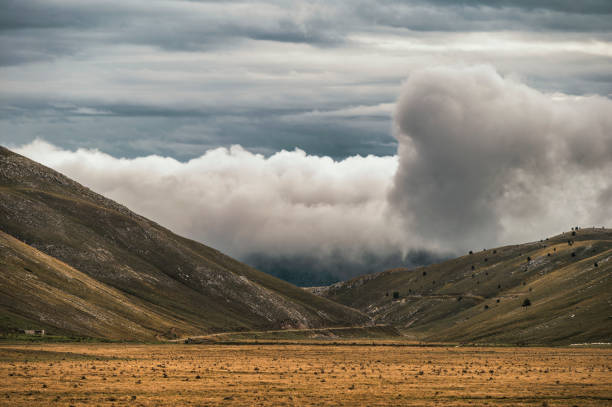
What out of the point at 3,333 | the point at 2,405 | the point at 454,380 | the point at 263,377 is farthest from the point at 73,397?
the point at 3,333

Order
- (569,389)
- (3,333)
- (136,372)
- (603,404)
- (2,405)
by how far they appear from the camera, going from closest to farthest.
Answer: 1. (2,405)
2. (603,404)
3. (569,389)
4. (136,372)
5. (3,333)

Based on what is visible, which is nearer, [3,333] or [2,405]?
[2,405]

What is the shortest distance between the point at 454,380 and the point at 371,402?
2893 centimetres

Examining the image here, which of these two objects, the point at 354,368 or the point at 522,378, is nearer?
the point at 522,378

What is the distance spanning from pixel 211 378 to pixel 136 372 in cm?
1286

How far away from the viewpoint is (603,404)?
7788 centimetres

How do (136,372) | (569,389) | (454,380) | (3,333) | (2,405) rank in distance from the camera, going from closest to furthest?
(2,405) < (569,389) < (454,380) < (136,372) < (3,333)

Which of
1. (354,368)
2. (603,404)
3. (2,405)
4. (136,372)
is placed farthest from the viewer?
(354,368)

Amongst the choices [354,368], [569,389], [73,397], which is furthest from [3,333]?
[569,389]

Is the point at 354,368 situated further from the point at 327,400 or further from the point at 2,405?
the point at 2,405

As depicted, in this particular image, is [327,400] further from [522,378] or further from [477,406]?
[522,378]

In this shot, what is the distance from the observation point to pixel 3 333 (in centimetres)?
17988

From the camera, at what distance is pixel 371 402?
79.1 meters

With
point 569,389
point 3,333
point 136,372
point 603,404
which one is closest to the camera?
point 603,404
